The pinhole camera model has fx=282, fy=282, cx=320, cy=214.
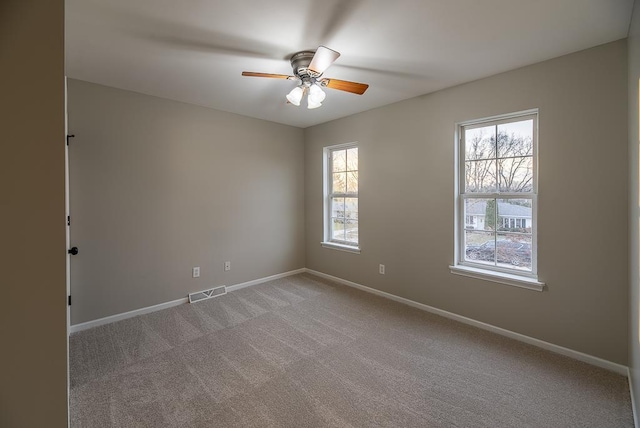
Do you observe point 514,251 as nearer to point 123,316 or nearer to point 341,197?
point 341,197

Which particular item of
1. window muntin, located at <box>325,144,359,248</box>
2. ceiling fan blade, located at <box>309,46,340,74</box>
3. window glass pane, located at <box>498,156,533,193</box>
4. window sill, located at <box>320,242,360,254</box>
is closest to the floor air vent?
window sill, located at <box>320,242,360,254</box>

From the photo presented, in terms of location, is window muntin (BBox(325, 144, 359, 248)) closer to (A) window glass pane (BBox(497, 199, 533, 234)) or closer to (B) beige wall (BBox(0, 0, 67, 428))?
(A) window glass pane (BBox(497, 199, 533, 234))

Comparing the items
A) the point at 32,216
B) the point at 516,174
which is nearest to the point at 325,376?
the point at 32,216

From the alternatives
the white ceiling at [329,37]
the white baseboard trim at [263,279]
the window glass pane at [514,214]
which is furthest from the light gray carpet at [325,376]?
the white ceiling at [329,37]

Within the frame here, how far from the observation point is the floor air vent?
3.64 metres

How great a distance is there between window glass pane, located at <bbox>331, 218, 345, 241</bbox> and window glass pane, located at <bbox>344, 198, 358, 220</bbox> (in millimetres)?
159

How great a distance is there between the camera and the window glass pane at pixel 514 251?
2.69m

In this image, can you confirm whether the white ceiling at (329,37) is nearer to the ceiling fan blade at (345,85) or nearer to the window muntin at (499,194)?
the ceiling fan blade at (345,85)

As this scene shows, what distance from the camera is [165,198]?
342 centimetres

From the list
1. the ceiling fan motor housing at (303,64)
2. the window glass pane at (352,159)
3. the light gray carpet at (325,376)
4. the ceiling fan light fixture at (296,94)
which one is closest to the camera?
the light gray carpet at (325,376)

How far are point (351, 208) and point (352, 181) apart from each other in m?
0.41

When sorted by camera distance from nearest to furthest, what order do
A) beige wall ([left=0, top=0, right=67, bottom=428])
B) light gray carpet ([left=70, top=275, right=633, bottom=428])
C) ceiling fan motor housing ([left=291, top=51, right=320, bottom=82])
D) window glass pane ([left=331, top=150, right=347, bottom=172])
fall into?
beige wall ([left=0, top=0, right=67, bottom=428]) → light gray carpet ([left=70, top=275, right=633, bottom=428]) → ceiling fan motor housing ([left=291, top=51, right=320, bottom=82]) → window glass pane ([left=331, top=150, right=347, bottom=172])

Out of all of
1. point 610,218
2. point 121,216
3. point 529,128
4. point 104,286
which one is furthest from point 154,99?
point 610,218

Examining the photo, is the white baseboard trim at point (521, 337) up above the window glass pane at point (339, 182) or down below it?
below
